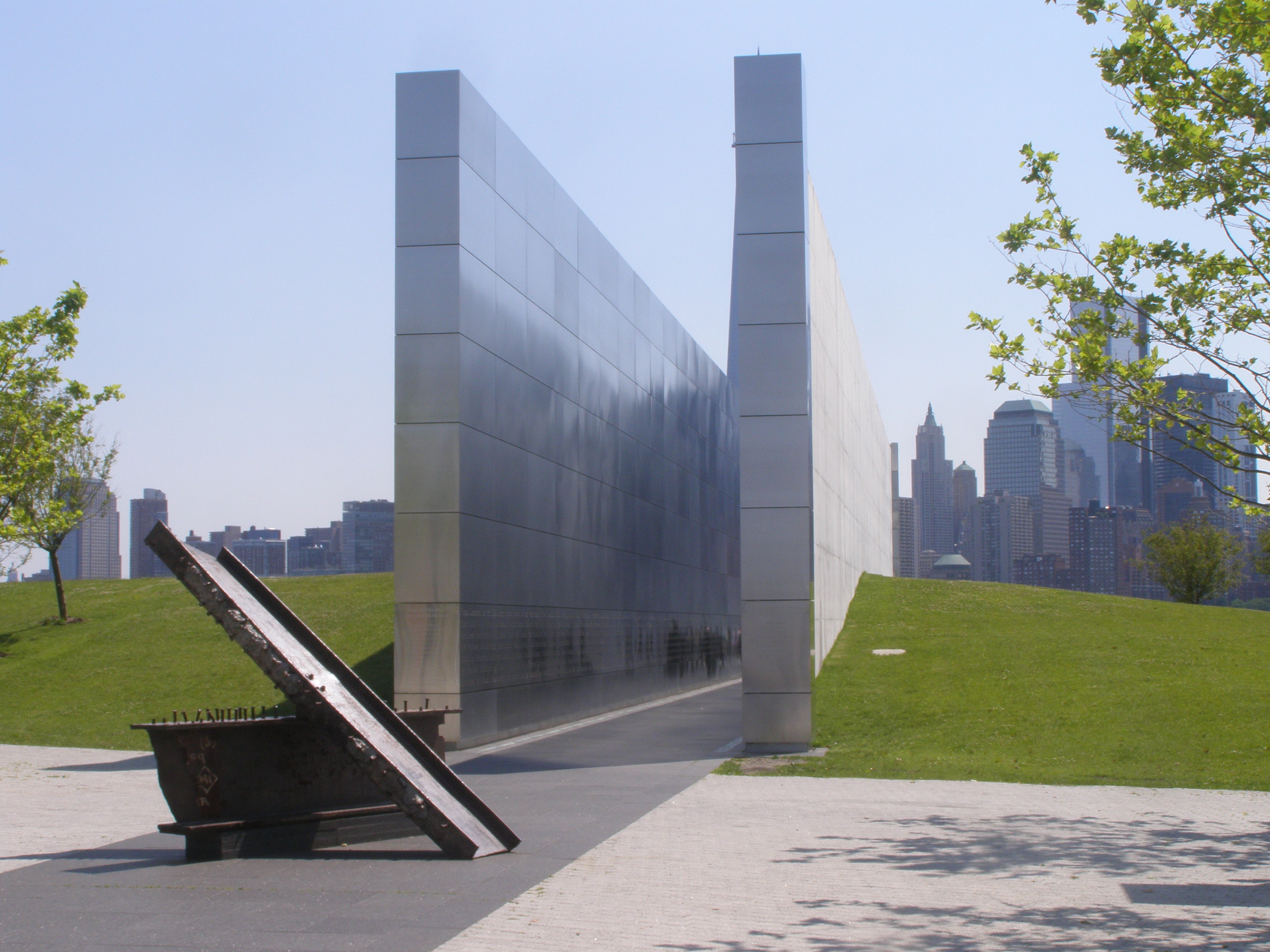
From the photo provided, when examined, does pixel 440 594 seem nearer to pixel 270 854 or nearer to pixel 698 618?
pixel 270 854

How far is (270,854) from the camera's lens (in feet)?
31.9

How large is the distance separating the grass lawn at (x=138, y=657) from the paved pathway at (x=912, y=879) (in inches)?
489

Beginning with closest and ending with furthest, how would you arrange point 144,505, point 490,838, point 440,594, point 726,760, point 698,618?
1. point 490,838
2. point 726,760
3. point 440,594
4. point 698,618
5. point 144,505

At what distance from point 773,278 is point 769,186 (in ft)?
4.65

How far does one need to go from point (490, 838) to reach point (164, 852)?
8.79 feet

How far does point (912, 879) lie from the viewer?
8.67 m

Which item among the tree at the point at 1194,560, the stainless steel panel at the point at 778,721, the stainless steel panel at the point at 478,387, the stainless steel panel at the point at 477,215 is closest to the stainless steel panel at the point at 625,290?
the stainless steel panel at the point at 477,215

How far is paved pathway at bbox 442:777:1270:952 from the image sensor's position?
6.98 metres

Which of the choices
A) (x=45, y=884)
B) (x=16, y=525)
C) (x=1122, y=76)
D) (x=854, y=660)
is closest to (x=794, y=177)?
(x=1122, y=76)

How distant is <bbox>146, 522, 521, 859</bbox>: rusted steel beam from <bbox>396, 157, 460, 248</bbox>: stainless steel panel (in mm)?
8494

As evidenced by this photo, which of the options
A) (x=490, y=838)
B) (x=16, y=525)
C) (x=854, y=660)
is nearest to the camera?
(x=490, y=838)

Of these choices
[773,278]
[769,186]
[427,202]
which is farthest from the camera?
[769,186]

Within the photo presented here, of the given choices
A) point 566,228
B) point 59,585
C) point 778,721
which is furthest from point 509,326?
point 59,585

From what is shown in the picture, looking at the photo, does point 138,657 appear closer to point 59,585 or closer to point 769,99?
point 59,585
